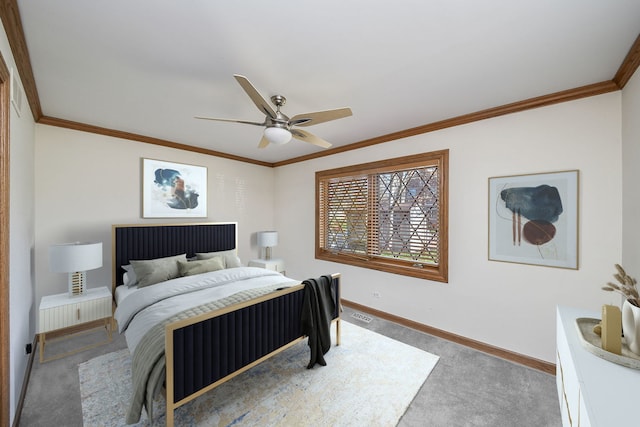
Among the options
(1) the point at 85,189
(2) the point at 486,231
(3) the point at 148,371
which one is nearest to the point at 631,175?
(2) the point at 486,231

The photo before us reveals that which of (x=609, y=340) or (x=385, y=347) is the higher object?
(x=609, y=340)

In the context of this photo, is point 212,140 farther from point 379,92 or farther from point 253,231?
point 379,92

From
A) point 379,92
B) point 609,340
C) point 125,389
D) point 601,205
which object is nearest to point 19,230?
point 125,389

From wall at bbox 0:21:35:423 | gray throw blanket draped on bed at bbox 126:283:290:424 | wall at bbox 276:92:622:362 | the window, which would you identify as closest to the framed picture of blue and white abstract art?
wall at bbox 276:92:622:362

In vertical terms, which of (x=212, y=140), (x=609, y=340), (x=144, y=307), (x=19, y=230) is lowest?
(x=144, y=307)

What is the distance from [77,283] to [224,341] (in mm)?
2160

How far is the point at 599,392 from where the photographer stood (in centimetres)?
94

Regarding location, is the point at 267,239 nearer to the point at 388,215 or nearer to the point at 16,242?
the point at 388,215

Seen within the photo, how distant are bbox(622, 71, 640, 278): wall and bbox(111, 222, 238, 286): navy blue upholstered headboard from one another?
14.7 ft

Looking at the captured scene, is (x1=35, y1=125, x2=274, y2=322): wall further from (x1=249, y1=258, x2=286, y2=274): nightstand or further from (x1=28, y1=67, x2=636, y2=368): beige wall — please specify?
(x1=249, y1=258, x2=286, y2=274): nightstand

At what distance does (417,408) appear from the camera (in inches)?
74.2

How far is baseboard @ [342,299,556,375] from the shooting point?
2318 millimetres

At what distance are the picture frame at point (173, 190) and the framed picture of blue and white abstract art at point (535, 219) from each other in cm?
396

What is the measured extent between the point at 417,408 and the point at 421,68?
251 centimetres
